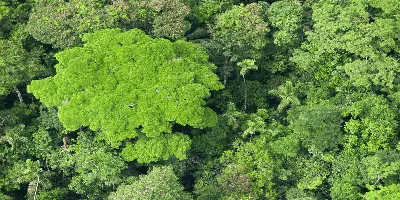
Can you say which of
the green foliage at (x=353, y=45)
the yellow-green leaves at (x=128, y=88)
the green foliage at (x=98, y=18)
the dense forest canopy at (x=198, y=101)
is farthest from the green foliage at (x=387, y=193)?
the green foliage at (x=98, y=18)

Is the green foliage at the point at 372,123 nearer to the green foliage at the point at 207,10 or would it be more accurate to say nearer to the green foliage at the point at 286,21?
the green foliage at the point at 286,21

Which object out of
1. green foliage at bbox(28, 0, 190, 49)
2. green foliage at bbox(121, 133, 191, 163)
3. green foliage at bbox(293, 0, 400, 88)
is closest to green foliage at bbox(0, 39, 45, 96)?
green foliage at bbox(28, 0, 190, 49)

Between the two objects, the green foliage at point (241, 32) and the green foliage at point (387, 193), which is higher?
the green foliage at point (241, 32)

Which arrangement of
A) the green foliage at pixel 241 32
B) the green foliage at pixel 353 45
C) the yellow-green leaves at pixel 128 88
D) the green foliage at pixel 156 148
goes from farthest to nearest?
the green foliage at pixel 241 32, the green foliage at pixel 353 45, the green foliage at pixel 156 148, the yellow-green leaves at pixel 128 88

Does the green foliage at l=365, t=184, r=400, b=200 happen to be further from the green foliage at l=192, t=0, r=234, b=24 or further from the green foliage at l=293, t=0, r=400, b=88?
the green foliage at l=192, t=0, r=234, b=24

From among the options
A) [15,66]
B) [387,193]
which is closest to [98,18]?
[15,66]

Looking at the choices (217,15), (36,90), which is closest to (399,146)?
(217,15)

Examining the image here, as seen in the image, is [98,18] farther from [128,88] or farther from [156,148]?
[156,148]
